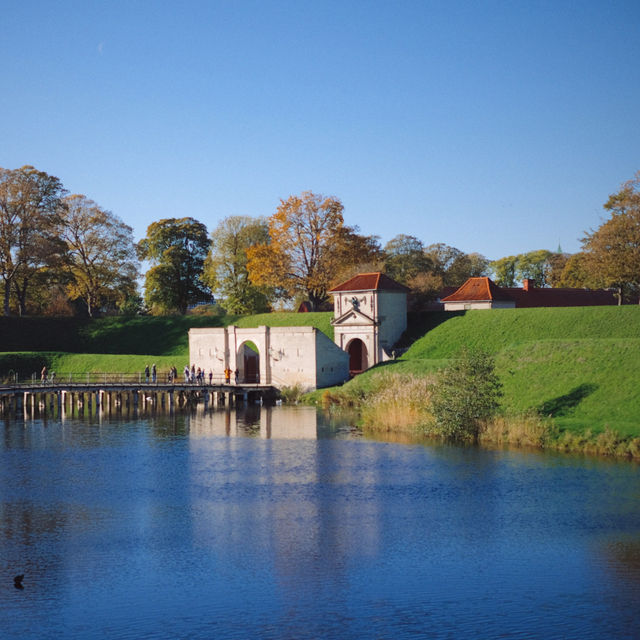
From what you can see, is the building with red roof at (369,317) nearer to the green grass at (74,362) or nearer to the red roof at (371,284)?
the red roof at (371,284)

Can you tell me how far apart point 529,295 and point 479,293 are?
1044 cm

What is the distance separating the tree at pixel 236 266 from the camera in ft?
304

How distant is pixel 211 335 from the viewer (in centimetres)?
6794

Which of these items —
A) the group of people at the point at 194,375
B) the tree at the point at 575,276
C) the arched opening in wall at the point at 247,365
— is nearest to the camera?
the group of people at the point at 194,375

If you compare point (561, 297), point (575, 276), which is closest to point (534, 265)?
point (575, 276)

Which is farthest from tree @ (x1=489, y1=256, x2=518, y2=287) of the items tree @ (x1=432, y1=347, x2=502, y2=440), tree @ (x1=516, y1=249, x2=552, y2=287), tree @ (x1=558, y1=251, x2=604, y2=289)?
tree @ (x1=432, y1=347, x2=502, y2=440)

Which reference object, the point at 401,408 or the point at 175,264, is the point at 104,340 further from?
the point at 401,408

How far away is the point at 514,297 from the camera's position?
7756 centimetres

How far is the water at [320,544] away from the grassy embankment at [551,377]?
11.3 feet

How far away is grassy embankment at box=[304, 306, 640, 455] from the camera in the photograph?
3822 cm

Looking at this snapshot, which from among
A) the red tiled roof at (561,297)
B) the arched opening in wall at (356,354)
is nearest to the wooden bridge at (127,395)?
the arched opening in wall at (356,354)

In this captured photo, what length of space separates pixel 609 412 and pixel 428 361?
19.0 metres

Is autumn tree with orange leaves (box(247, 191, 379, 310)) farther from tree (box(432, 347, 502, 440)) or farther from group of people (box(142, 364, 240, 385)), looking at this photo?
tree (box(432, 347, 502, 440))

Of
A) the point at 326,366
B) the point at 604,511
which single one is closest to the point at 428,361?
the point at 326,366
